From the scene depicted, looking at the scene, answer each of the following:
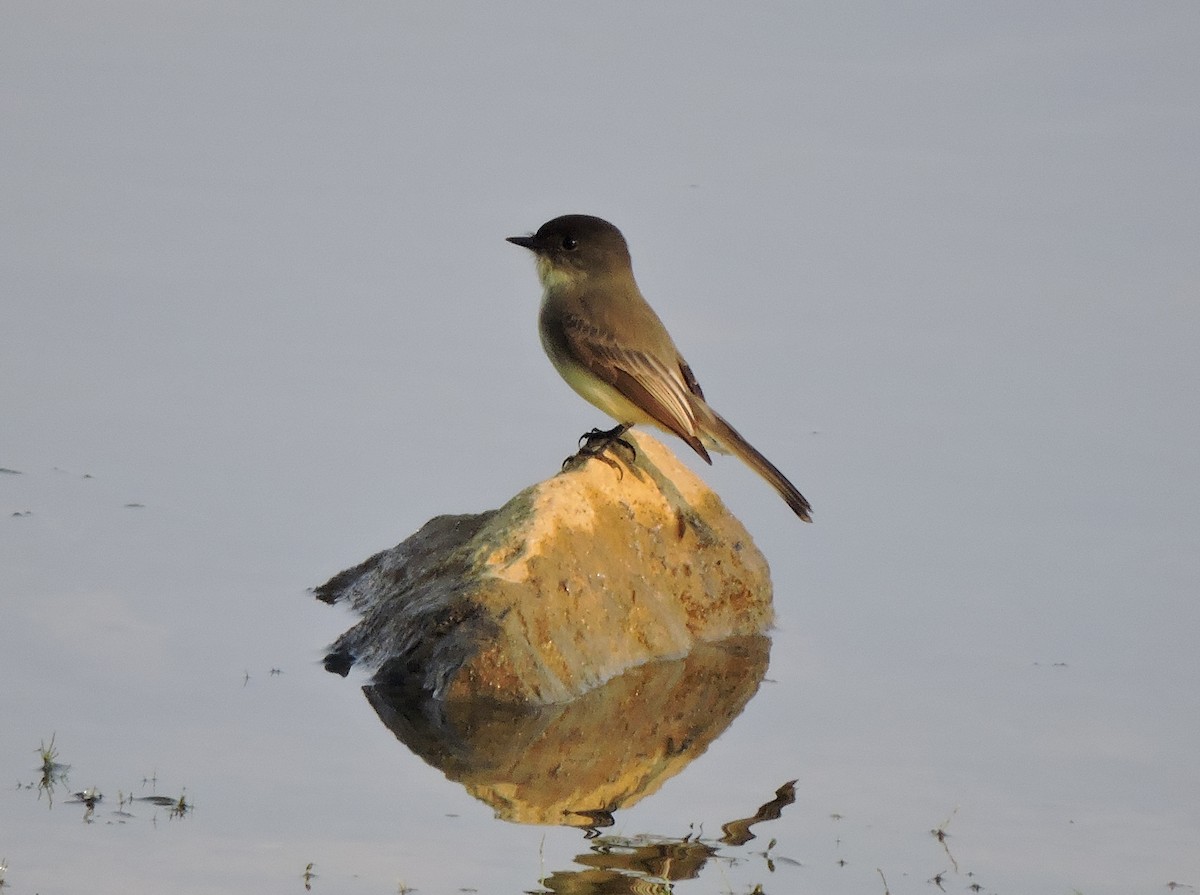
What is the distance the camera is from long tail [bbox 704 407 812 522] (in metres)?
9.43

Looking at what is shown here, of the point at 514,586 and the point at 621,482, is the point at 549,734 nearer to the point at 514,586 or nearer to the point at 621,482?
the point at 514,586

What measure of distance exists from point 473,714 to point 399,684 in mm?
505

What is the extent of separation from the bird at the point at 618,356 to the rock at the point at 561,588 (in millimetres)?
242

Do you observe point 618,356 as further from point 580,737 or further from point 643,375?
point 580,737

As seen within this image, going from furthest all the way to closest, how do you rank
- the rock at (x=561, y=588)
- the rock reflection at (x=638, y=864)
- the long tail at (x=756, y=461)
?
the long tail at (x=756, y=461)
the rock at (x=561, y=588)
the rock reflection at (x=638, y=864)

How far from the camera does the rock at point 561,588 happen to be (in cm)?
812

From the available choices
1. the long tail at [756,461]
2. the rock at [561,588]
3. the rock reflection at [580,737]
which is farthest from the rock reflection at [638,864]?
the long tail at [756,461]

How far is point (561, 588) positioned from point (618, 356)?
152 cm

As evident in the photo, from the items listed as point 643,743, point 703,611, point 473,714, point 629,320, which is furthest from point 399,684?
point 629,320

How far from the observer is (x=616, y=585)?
874cm

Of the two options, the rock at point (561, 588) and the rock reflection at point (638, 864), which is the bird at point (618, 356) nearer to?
the rock at point (561, 588)

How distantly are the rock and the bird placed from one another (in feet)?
0.79

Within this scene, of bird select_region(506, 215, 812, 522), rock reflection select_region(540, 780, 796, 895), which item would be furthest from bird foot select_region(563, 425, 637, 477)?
rock reflection select_region(540, 780, 796, 895)

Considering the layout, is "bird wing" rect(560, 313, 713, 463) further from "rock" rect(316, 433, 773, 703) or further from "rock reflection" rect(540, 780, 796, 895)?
"rock reflection" rect(540, 780, 796, 895)
